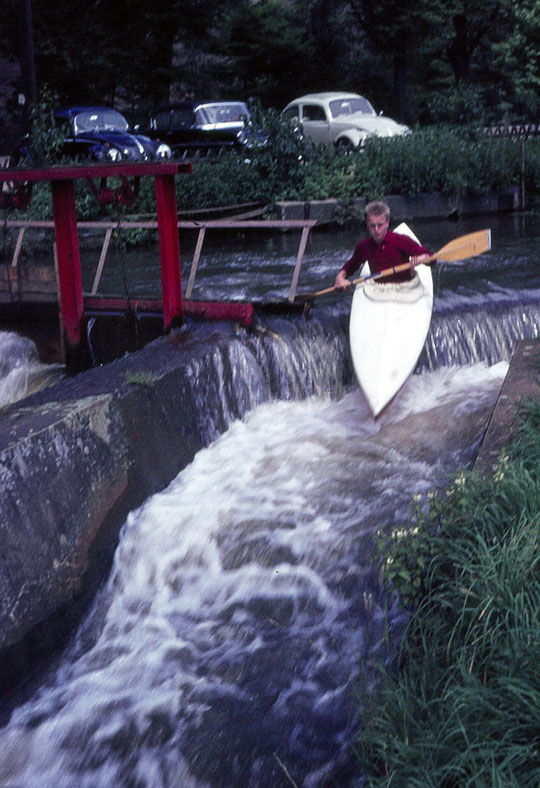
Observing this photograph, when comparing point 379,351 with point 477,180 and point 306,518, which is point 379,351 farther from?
point 477,180

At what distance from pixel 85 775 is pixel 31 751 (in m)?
0.33

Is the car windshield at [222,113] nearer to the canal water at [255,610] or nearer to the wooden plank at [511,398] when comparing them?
the canal water at [255,610]

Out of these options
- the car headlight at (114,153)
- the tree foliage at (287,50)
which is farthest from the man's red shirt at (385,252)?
the tree foliage at (287,50)

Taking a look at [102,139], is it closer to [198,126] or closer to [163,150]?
[163,150]

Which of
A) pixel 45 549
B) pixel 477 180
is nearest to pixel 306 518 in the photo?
pixel 45 549

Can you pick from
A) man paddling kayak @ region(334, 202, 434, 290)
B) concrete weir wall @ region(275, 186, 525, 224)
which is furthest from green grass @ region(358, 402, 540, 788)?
concrete weir wall @ region(275, 186, 525, 224)

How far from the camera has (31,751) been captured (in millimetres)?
4480

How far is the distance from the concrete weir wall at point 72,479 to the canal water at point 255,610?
16cm

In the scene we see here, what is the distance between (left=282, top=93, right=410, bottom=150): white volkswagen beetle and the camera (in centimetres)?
2195

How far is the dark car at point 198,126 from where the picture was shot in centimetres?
2236

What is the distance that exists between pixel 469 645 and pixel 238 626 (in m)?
1.67

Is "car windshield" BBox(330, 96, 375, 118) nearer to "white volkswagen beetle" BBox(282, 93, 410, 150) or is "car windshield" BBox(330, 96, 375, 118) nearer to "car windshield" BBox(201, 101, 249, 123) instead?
"white volkswagen beetle" BBox(282, 93, 410, 150)

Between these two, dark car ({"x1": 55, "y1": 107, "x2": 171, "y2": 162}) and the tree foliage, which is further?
the tree foliage

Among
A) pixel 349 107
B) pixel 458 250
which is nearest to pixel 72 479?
pixel 458 250
